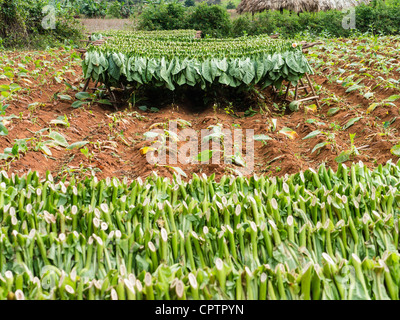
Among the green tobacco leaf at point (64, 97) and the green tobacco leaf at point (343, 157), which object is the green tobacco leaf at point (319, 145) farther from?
the green tobacco leaf at point (64, 97)

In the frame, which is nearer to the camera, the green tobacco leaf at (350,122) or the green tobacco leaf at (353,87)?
the green tobacco leaf at (350,122)

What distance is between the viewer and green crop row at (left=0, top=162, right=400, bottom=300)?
1.65 m

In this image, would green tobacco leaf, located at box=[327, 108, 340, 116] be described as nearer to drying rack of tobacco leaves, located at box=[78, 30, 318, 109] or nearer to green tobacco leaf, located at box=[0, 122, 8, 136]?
drying rack of tobacco leaves, located at box=[78, 30, 318, 109]

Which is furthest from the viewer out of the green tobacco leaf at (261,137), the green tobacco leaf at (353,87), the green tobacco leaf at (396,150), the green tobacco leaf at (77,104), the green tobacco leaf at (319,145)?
the green tobacco leaf at (353,87)

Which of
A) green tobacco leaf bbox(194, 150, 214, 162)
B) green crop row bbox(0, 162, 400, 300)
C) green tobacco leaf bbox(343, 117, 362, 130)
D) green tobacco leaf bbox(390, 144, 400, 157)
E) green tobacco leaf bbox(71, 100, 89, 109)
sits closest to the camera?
green crop row bbox(0, 162, 400, 300)

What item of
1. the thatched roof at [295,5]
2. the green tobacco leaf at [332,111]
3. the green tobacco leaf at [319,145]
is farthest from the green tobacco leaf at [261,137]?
the thatched roof at [295,5]

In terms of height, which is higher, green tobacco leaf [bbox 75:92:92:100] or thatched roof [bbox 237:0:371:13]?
thatched roof [bbox 237:0:371:13]

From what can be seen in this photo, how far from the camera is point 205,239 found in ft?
6.61

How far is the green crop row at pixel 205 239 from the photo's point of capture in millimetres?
1648

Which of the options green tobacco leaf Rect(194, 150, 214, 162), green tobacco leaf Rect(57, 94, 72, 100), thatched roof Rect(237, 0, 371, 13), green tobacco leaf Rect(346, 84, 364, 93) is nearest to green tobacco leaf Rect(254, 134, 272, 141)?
green tobacco leaf Rect(194, 150, 214, 162)

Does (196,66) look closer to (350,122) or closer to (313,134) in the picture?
(313,134)

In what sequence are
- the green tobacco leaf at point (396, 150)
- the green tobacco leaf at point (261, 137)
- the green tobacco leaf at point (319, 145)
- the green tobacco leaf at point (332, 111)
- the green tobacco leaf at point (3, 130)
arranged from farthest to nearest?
the green tobacco leaf at point (332, 111)
the green tobacco leaf at point (261, 137)
the green tobacco leaf at point (3, 130)
the green tobacco leaf at point (319, 145)
the green tobacco leaf at point (396, 150)

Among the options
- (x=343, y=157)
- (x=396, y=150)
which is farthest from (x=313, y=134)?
(x=396, y=150)

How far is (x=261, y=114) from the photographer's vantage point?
5887 millimetres
